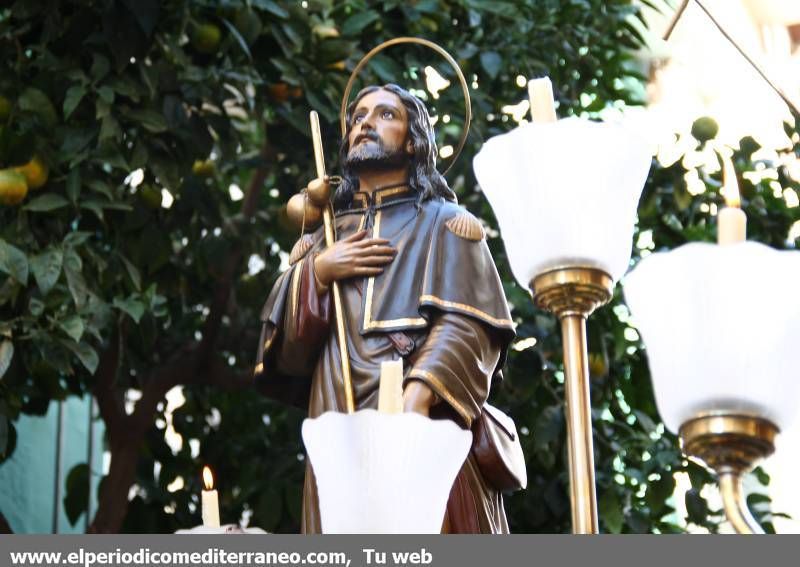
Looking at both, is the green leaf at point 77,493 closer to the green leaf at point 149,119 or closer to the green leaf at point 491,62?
the green leaf at point 149,119

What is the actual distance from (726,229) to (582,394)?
415 millimetres

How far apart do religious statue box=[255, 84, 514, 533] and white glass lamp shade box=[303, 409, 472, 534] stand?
1.29 m

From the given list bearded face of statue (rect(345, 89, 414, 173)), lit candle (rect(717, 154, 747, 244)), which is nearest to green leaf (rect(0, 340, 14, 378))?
bearded face of statue (rect(345, 89, 414, 173))

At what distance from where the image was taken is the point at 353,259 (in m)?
4.66

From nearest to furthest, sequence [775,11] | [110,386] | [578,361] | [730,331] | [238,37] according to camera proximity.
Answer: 1. [730,331]
2. [578,361]
3. [238,37]
4. [110,386]
5. [775,11]

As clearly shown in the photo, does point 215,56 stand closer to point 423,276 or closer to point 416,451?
point 423,276

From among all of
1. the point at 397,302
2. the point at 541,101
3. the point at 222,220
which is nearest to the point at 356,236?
the point at 397,302

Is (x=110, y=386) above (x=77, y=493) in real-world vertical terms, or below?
above

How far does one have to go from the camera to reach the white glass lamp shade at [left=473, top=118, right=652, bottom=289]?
3.30m

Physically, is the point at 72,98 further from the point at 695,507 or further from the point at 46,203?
the point at 695,507

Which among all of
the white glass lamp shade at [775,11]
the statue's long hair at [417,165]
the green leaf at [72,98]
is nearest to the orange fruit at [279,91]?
the green leaf at [72,98]

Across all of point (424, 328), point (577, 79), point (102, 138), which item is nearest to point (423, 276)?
point (424, 328)

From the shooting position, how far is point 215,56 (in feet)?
23.9

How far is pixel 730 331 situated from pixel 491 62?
4.67 metres
